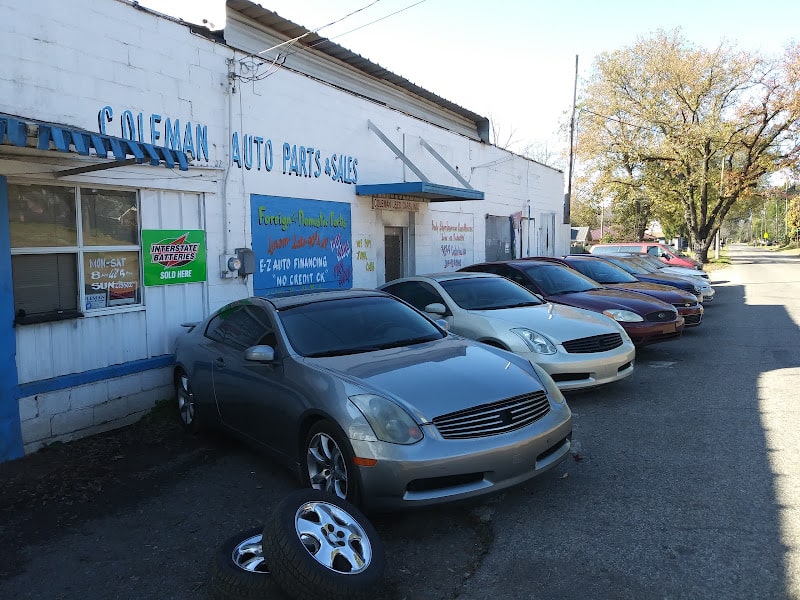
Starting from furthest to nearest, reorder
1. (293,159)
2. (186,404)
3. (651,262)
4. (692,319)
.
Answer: (651,262)
(692,319)
(293,159)
(186,404)

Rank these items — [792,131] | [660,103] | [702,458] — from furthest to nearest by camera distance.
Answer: [660,103] → [792,131] → [702,458]

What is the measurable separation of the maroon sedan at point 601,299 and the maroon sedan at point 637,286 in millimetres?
1209

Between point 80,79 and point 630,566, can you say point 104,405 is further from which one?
point 630,566

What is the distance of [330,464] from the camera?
159 inches

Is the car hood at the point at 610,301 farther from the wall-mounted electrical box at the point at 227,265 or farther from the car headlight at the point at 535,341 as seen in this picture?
the wall-mounted electrical box at the point at 227,265

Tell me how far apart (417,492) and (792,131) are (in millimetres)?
34597

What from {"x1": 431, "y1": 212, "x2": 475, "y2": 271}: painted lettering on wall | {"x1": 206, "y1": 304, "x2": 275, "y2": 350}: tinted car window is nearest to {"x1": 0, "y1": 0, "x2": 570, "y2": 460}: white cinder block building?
{"x1": 206, "y1": 304, "x2": 275, "y2": 350}: tinted car window

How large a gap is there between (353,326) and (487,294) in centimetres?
295

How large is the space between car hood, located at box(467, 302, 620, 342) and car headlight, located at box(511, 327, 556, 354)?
3.3 inches

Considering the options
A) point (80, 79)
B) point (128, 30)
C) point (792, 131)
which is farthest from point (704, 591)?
point (792, 131)

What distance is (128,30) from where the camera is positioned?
650cm

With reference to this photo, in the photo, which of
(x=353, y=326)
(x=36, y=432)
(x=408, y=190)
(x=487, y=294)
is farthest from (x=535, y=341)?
(x=36, y=432)

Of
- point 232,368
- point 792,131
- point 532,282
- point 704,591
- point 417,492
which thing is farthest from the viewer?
point 792,131

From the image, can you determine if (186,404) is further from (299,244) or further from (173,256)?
(299,244)
